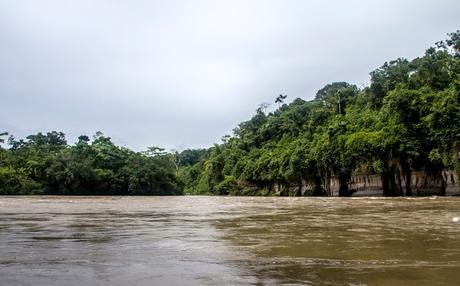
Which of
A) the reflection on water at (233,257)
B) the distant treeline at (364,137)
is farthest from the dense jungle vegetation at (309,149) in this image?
the reflection on water at (233,257)

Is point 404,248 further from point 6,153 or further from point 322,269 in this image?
point 6,153

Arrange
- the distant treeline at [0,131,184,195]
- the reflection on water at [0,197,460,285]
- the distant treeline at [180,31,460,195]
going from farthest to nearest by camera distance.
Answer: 1. the distant treeline at [0,131,184,195]
2. the distant treeline at [180,31,460,195]
3. the reflection on water at [0,197,460,285]

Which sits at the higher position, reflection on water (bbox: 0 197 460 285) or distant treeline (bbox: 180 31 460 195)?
distant treeline (bbox: 180 31 460 195)

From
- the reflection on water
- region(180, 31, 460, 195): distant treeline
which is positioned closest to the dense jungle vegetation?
region(180, 31, 460, 195): distant treeline

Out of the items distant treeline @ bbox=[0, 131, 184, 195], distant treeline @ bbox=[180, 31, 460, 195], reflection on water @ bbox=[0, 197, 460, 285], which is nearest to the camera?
reflection on water @ bbox=[0, 197, 460, 285]

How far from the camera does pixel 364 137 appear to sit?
140 ft

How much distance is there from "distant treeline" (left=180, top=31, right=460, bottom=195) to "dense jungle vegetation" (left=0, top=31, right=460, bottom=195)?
4.3 inches

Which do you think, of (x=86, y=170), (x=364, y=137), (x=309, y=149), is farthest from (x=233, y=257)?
(x=86, y=170)

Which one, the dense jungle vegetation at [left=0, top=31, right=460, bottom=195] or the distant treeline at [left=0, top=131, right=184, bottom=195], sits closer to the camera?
the dense jungle vegetation at [left=0, top=31, right=460, bottom=195]

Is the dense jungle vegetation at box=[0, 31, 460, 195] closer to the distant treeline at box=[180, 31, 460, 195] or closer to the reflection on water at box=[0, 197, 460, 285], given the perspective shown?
the distant treeline at box=[180, 31, 460, 195]

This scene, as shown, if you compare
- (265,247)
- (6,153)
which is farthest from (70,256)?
(6,153)

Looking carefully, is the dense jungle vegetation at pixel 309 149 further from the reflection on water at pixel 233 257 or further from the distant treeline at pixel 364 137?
the reflection on water at pixel 233 257

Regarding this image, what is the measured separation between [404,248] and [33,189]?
59658mm

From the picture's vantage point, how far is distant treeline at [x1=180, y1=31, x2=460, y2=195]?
36688 mm
